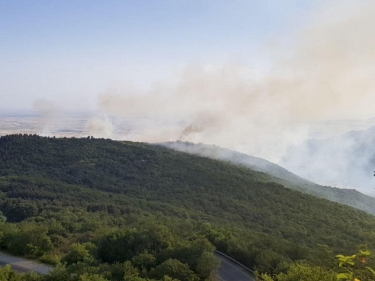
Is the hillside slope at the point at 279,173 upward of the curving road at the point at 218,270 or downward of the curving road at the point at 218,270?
upward

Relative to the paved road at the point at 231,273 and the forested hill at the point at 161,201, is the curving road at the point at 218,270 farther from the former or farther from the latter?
the forested hill at the point at 161,201

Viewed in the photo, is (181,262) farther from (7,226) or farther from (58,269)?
(7,226)

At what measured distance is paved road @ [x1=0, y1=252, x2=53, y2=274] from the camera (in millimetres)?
28275

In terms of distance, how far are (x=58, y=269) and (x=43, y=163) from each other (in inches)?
3982

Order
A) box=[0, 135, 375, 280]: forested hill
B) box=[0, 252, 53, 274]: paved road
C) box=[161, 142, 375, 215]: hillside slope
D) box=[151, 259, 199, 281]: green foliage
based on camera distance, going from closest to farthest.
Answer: box=[151, 259, 199, 281]: green foliage → box=[0, 252, 53, 274]: paved road → box=[0, 135, 375, 280]: forested hill → box=[161, 142, 375, 215]: hillside slope

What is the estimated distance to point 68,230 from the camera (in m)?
46.3

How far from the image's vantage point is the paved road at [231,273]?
99.8 ft

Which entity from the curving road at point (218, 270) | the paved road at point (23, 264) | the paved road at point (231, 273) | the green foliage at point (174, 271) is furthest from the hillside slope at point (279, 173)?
the green foliage at point (174, 271)

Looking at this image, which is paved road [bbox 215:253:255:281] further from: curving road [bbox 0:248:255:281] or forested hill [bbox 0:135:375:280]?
forested hill [bbox 0:135:375:280]

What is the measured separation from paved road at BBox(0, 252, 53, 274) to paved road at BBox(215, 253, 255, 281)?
13349 millimetres

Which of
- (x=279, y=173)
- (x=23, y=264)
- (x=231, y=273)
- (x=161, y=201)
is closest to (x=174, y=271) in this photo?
(x=231, y=273)

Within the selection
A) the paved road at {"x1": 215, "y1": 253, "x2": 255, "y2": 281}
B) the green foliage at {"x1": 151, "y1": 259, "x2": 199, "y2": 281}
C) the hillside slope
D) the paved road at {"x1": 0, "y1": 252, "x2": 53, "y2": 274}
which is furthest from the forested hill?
the hillside slope

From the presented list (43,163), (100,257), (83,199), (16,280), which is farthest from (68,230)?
(43,163)

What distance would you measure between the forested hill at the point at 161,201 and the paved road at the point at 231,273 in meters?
1.06
